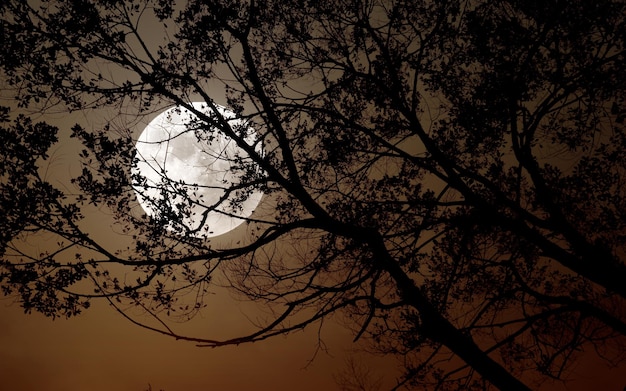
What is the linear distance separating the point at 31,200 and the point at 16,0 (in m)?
3.60

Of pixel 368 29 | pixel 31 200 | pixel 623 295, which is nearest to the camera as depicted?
pixel 623 295

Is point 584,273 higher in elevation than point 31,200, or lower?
higher

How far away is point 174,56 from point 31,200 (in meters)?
3.61

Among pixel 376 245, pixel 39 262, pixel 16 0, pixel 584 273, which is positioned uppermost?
pixel 16 0

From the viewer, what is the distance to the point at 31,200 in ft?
22.5

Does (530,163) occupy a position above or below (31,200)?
above

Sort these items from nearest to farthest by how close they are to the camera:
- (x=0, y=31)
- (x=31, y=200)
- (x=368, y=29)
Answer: (x=31, y=200) < (x=0, y=31) < (x=368, y=29)

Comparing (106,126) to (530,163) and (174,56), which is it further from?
(530,163)

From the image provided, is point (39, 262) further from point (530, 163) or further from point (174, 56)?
point (530, 163)

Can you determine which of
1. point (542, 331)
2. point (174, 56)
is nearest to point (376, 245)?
point (542, 331)

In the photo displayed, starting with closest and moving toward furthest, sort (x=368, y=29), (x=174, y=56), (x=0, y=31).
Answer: (x=0, y=31) < (x=174, y=56) < (x=368, y=29)

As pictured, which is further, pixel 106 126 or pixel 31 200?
pixel 106 126

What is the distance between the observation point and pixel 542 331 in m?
8.04

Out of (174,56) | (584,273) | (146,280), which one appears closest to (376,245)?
(584,273)
